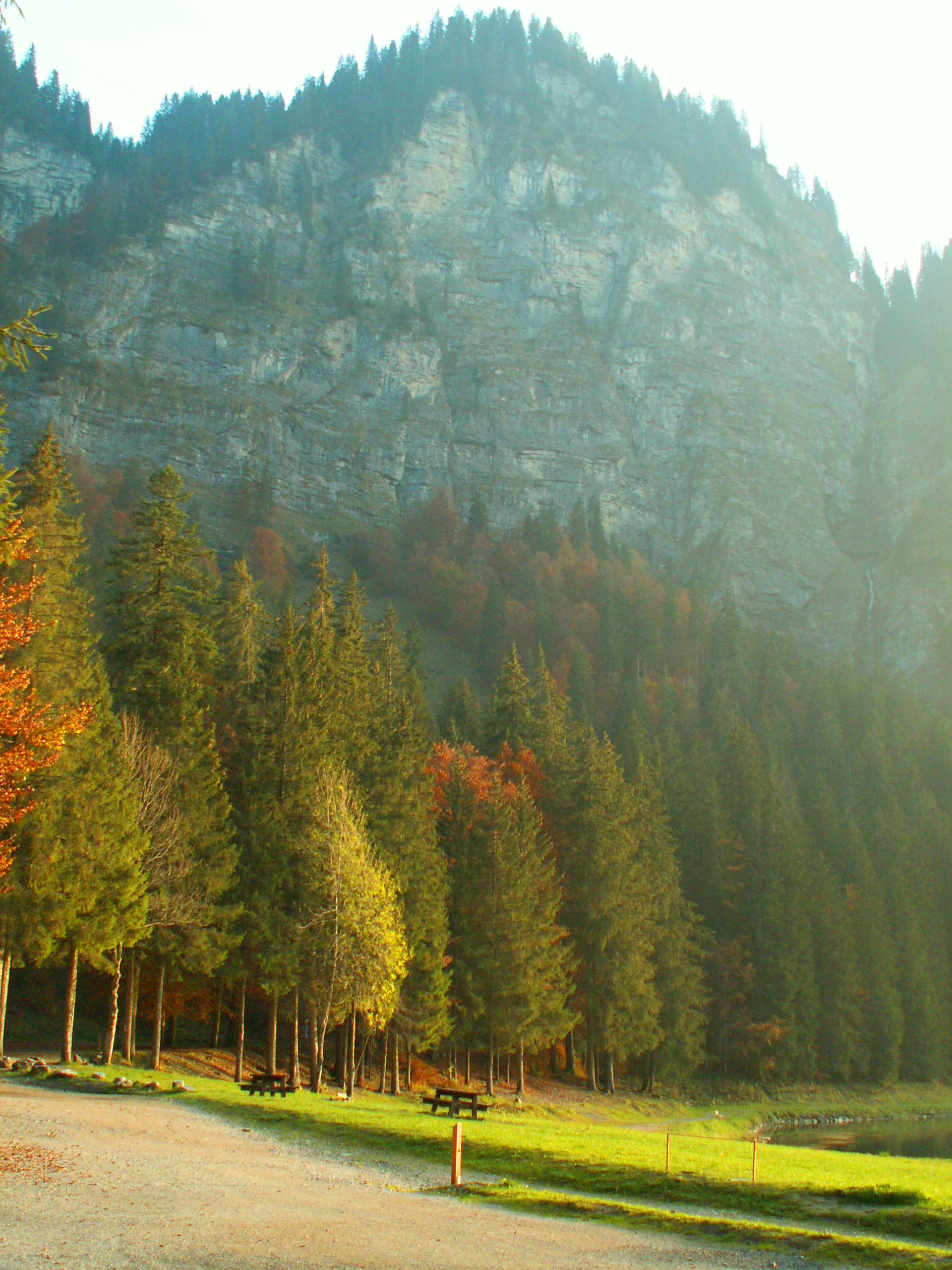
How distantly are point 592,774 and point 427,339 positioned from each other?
150132 millimetres

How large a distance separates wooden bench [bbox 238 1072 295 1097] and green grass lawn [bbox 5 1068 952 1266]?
0.62 m

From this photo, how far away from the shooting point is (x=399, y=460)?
176125 mm

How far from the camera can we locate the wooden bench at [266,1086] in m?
28.1

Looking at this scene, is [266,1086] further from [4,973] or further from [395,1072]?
[395,1072]

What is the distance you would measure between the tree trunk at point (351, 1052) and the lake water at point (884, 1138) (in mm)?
17371

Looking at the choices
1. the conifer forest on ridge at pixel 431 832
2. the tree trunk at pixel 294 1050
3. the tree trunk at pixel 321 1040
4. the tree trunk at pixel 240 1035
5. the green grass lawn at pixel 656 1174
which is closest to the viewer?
the green grass lawn at pixel 656 1174

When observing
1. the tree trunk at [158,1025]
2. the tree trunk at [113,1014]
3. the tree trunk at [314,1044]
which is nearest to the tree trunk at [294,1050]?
the tree trunk at [314,1044]

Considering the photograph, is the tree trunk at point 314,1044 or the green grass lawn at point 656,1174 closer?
the green grass lawn at point 656,1174

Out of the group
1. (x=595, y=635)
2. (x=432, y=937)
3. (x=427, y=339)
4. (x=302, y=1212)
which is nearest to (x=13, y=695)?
(x=302, y=1212)

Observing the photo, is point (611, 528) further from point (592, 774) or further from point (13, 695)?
point (13, 695)

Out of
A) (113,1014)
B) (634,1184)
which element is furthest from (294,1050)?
(634,1184)

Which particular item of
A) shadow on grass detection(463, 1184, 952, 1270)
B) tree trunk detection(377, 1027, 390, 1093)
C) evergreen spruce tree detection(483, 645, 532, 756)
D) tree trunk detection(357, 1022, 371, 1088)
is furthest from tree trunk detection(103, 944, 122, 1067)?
evergreen spruce tree detection(483, 645, 532, 756)

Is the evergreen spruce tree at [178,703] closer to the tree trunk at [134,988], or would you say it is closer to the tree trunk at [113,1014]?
the tree trunk at [134,988]

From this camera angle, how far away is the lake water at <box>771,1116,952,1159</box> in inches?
1649
